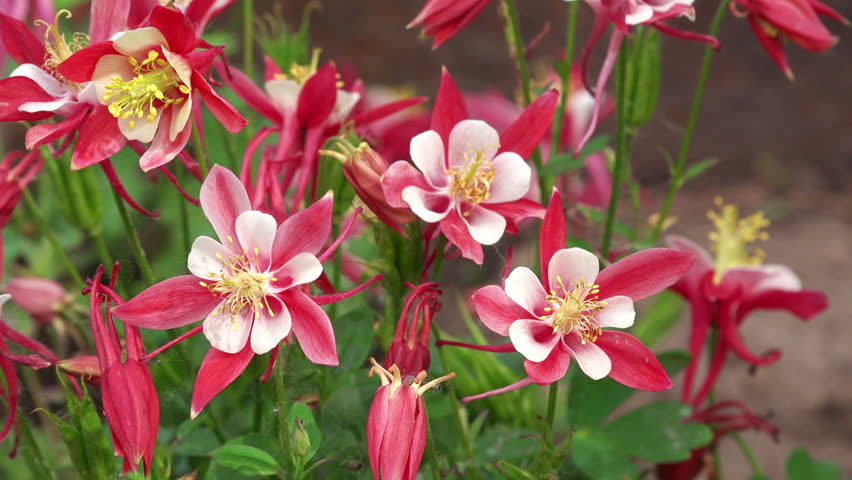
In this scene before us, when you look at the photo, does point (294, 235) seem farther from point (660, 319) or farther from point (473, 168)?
point (660, 319)

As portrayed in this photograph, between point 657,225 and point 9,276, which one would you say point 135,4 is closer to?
point 657,225

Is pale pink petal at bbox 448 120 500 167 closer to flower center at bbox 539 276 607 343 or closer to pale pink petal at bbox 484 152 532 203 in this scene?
pale pink petal at bbox 484 152 532 203

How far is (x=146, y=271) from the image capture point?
A: 71 centimetres

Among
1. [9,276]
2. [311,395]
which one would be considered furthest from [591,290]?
[9,276]

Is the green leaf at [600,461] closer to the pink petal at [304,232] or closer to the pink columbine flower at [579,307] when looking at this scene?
the pink columbine flower at [579,307]

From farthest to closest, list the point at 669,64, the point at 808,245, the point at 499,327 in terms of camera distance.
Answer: the point at 669,64 < the point at 808,245 < the point at 499,327

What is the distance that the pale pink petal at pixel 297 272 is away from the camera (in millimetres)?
571

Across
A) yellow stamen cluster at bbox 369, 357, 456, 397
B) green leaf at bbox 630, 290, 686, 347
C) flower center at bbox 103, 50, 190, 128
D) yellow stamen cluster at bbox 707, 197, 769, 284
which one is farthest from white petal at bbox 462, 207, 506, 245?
green leaf at bbox 630, 290, 686, 347

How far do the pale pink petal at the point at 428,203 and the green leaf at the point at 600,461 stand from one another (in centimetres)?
28

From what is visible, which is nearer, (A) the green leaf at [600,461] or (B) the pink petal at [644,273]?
(B) the pink petal at [644,273]

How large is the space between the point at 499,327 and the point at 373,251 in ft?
1.46

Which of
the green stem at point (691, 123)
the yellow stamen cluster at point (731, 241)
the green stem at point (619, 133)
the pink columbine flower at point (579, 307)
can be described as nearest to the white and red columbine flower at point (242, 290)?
the pink columbine flower at point (579, 307)

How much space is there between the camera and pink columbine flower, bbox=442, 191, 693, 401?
0.58 meters

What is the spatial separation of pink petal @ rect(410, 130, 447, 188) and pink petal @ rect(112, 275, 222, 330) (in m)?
0.17
